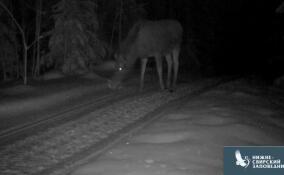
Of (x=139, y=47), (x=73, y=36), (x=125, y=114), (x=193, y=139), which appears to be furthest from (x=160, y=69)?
(x=73, y=36)

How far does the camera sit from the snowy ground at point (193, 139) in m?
7.49

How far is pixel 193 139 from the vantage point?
9.18 m

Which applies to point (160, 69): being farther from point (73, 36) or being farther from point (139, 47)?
point (73, 36)

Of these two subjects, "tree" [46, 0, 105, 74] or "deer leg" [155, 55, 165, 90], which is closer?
"deer leg" [155, 55, 165, 90]

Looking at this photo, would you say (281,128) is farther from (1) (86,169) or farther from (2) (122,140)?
(1) (86,169)

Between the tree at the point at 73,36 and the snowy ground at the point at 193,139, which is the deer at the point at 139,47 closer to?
the snowy ground at the point at 193,139

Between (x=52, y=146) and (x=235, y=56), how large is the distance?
43.7m

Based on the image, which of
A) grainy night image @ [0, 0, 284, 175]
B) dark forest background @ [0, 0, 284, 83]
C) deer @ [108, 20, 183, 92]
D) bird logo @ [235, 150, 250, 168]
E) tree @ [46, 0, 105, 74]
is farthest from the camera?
dark forest background @ [0, 0, 284, 83]

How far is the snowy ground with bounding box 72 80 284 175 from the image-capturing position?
7.49 metres

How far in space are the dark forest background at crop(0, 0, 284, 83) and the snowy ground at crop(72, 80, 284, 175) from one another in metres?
9.14

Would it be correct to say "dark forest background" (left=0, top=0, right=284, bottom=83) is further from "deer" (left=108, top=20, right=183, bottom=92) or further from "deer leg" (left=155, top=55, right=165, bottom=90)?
"deer leg" (left=155, top=55, right=165, bottom=90)

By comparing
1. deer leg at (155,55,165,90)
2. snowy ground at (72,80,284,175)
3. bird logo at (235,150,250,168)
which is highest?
deer leg at (155,55,165,90)

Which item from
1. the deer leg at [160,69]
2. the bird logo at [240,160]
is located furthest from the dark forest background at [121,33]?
the bird logo at [240,160]

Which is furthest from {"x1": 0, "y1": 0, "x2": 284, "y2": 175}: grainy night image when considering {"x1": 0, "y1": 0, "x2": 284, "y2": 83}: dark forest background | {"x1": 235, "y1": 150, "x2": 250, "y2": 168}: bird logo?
{"x1": 0, "y1": 0, "x2": 284, "y2": 83}: dark forest background
